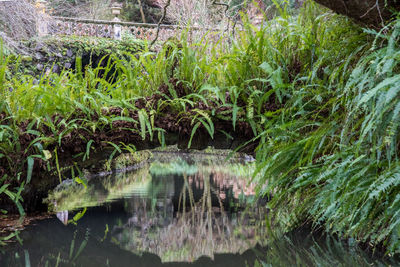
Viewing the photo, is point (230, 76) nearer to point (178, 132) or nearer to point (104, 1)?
point (178, 132)

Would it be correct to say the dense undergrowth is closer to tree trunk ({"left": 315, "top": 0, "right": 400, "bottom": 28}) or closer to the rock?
tree trunk ({"left": 315, "top": 0, "right": 400, "bottom": 28})

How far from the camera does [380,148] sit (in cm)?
146

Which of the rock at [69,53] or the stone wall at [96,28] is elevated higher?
A: the stone wall at [96,28]

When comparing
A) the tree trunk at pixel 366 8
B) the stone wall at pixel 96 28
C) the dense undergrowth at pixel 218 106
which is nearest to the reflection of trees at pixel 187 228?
the dense undergrowth at pixel 218 106

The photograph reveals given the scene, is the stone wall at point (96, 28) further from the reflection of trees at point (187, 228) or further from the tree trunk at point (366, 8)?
the tree trunk at point (366, 8)

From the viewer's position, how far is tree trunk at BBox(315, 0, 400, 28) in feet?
5.63

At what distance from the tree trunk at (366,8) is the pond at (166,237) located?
1046 millimetres

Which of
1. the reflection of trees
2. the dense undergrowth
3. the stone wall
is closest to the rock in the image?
the stone wall

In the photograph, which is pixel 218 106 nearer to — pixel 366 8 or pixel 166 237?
pixel 166 237

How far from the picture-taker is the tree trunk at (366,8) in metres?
1.72

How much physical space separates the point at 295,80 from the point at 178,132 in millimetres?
817

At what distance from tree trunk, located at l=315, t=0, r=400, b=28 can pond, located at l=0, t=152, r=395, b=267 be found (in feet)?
3.43

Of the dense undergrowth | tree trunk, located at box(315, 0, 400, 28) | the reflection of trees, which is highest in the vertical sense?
tree trunk, located at box(315, 0, 400, 28)

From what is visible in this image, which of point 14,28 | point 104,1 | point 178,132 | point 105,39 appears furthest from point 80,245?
point 104,1
